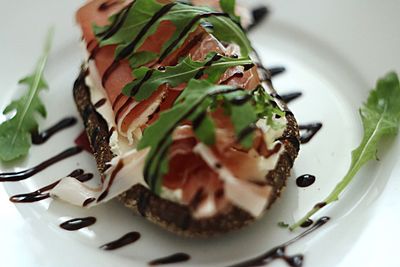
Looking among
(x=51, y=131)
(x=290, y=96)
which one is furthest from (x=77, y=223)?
(x=290, y=96)

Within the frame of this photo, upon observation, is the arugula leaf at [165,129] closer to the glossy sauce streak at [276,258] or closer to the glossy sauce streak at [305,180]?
the glossy sauce streak at [276,258]

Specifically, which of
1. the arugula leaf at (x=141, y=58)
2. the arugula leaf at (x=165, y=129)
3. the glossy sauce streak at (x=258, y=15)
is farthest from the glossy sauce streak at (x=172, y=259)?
the glossy sauce streak at (x=258, y=15)

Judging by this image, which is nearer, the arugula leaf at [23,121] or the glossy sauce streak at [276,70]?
the arugula leaf at [23,121]

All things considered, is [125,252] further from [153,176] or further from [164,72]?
[164,72]

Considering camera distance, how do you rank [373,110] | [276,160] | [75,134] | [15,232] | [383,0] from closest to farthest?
[276,160] → [15,232] → [373,110] → [75,134] → [383,0]

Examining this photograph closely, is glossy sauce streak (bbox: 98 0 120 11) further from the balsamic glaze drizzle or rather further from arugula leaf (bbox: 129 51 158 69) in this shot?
the balsamic glaze drizzle

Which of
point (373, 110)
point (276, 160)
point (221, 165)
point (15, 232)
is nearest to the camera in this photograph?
point (221, 165)

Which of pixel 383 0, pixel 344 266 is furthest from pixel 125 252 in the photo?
pixel 383 0

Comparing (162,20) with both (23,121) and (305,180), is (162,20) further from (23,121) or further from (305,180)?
(305,180)
